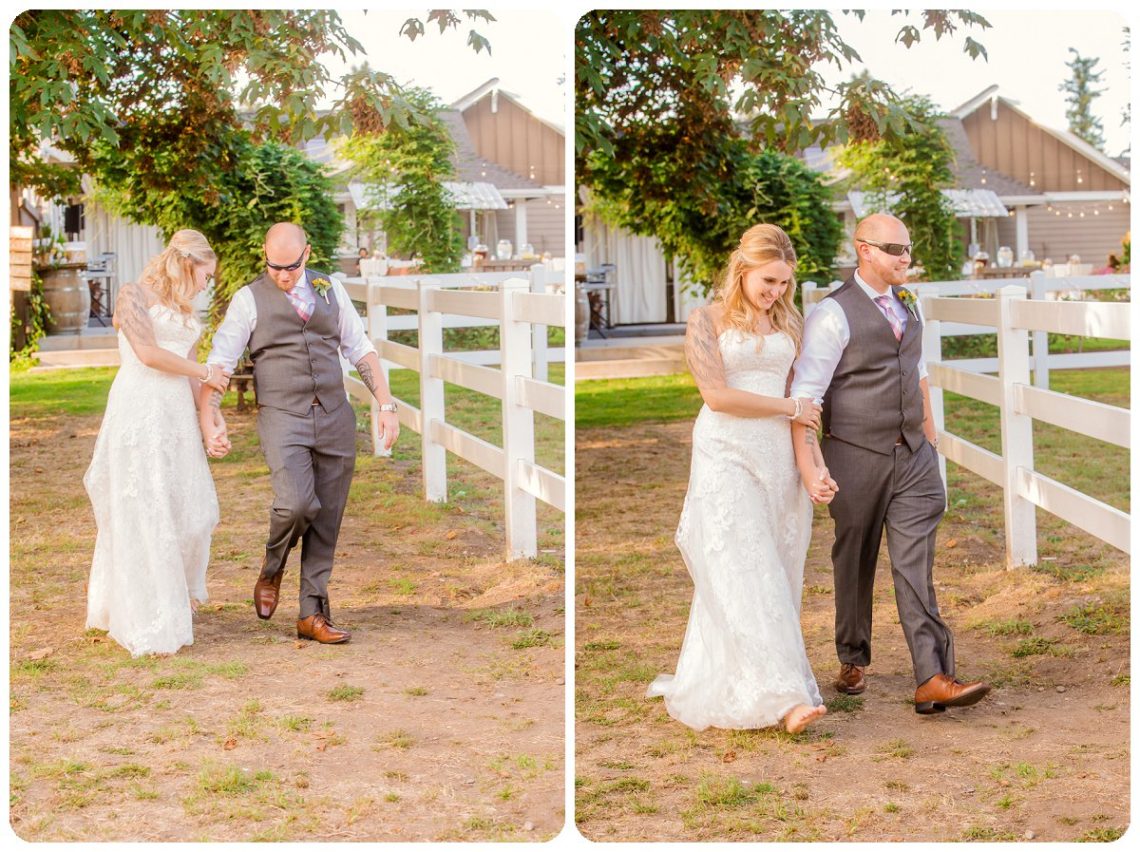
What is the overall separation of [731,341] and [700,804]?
1257 millimetres

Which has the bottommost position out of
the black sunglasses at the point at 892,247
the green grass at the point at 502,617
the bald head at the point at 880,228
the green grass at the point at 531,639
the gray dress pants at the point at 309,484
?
the green grass at the point at 531,639

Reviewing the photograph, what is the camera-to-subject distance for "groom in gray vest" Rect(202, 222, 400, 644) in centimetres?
421

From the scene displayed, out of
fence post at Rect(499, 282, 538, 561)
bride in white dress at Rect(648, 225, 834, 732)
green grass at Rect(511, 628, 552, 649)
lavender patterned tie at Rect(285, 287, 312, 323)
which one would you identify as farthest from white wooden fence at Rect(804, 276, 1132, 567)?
lavender patterned tie at Rect(285, 287, 312, 323)

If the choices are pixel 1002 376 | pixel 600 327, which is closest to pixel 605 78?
pixel 600 327

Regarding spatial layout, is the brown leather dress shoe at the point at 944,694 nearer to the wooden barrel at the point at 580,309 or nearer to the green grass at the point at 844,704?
the green grass at the point at 844,704

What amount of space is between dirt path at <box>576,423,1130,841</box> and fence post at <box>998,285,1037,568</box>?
115 mm

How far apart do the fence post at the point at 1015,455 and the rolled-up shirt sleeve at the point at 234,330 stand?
2755 mm

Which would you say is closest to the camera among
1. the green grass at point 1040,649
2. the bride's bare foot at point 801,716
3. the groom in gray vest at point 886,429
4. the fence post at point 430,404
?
the bride's bare foot at point 801,716

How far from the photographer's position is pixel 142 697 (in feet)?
13.5

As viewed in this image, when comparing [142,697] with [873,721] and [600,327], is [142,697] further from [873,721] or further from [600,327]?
[873,721]

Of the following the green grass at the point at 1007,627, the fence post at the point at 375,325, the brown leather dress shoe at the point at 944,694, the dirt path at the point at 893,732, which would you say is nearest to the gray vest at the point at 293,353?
the fence post at the point at 375,325

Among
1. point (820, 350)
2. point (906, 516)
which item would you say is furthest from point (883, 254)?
point (906, 516)

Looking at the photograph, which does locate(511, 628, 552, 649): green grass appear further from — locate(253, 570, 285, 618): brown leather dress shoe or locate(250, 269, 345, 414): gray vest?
locate(250, 269, 345, 414): gray vest

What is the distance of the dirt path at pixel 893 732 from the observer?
3.67 metres
